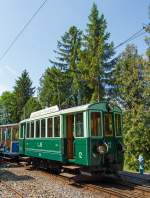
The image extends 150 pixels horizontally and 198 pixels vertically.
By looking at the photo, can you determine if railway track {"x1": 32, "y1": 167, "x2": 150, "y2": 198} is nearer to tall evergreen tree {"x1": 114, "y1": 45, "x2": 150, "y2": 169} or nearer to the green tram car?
the green tram car

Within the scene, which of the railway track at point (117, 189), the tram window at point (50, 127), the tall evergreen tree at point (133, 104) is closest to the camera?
the railway track at point (117, 189)

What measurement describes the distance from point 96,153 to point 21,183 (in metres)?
3.41

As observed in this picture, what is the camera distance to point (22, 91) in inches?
2749

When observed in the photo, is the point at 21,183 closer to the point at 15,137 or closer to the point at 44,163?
the point at 44,163

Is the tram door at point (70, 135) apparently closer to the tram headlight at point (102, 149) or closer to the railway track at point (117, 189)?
the railway track at point (117, 189)

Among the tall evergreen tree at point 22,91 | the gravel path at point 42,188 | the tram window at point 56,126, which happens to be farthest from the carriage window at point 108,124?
the tall evergreen tree at point 22,91

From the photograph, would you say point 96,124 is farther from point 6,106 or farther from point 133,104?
point 6,106

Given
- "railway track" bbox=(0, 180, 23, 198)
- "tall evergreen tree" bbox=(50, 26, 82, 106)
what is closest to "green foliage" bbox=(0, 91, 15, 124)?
"tall evergreen tree" bbox=(50, 26, 82, 106)

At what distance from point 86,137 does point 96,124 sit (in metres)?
0.79

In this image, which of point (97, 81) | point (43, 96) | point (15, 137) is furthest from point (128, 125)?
point (43, 96)

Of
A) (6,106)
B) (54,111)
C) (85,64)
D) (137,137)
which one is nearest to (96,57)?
(85,64)

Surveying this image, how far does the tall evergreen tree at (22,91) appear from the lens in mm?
69500

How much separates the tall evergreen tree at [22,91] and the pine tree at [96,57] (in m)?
33.3

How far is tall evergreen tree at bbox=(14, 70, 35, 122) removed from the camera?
228 feet
